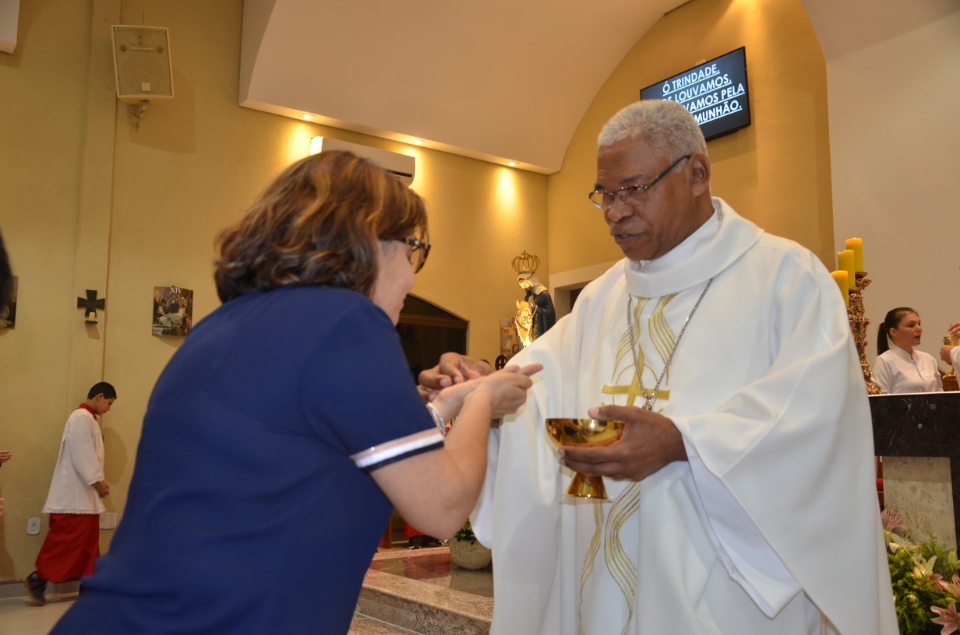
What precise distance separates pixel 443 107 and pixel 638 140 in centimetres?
809

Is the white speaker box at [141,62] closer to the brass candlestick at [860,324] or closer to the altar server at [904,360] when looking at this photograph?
the altar server at [904,360]

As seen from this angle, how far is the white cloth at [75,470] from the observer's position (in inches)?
284

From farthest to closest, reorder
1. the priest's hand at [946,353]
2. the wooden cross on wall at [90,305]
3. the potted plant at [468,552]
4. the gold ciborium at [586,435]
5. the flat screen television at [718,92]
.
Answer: the flat screen television at [718,92]
the wooden cross on wall at [90,305]
the priest's hand at [946,353]
the potted plant at [468,552]
the gold ciborium at [586,435]

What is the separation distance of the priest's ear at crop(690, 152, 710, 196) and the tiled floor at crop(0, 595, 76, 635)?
17.0 ft

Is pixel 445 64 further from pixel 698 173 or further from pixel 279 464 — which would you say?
pixel 279 464

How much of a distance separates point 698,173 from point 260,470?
1.53 meters

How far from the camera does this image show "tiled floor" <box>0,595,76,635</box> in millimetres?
5973

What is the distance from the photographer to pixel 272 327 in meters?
1.24

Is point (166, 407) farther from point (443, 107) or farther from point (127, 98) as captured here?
point (443, 107)

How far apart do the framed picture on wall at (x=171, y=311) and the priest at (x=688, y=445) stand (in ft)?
22.5

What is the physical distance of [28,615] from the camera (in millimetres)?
6609

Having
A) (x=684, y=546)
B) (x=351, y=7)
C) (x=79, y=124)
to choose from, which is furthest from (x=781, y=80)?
(x=684, y=546)

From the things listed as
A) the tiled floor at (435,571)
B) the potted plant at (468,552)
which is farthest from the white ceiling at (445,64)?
the potted plant at (468,552)

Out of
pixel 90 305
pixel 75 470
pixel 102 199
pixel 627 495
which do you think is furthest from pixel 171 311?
pixel 627 495
